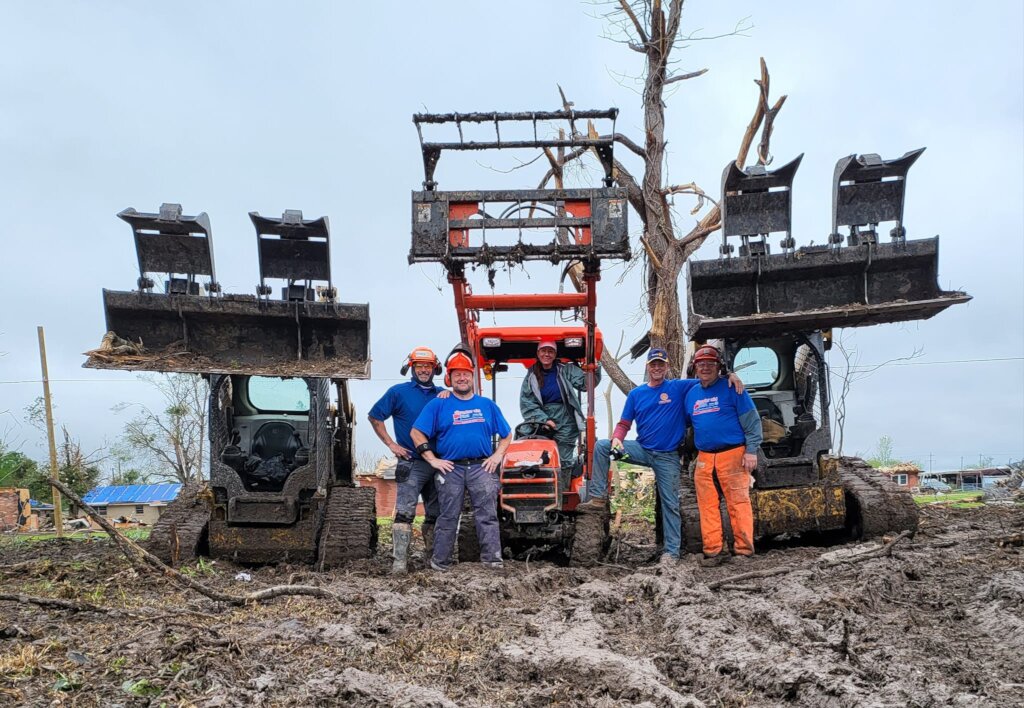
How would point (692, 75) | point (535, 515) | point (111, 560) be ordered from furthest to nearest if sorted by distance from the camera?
point (692, 75), point (111, 560), point (535, 515)

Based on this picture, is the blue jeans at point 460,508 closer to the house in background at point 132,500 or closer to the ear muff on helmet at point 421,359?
the ear muff on helmet at point 421,359

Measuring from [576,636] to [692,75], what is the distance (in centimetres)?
1057

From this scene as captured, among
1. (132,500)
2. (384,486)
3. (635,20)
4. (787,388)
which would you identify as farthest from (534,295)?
(132,500)

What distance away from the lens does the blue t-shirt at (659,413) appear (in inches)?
348

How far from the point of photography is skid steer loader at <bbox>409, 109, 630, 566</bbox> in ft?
26.5

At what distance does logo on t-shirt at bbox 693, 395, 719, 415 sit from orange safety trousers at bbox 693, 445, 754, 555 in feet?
1.26

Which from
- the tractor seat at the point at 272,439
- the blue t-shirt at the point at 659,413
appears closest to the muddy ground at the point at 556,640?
the blue t-shirt at the point at 659,413

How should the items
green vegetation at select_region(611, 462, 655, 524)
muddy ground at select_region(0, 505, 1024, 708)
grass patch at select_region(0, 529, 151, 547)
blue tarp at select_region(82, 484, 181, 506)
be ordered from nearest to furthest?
muddy ground at select_region(0, 505, 1024, 708), grass patch at select_region(0, 529, 151, 547), green vegetation at select_region(611, 462, 655, 524), blue tarp at select_region(82, 484, 181, 506)

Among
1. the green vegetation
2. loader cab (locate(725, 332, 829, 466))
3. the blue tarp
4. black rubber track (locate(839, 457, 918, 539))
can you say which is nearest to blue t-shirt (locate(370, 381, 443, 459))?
loader cab (locate(725, 332, 829, 466))

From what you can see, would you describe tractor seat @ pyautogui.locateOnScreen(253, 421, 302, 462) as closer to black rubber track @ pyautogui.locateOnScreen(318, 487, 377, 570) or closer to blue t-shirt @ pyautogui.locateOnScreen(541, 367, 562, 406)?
black rubber track @ pyautogui.locateOnScreen(318, 487, 377, 570)

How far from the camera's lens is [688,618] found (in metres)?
5.71

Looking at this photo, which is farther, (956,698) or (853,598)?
(853,598)

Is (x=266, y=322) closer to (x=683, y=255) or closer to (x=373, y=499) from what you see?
(x=373, y=499)

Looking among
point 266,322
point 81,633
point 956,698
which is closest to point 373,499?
point 266,322
